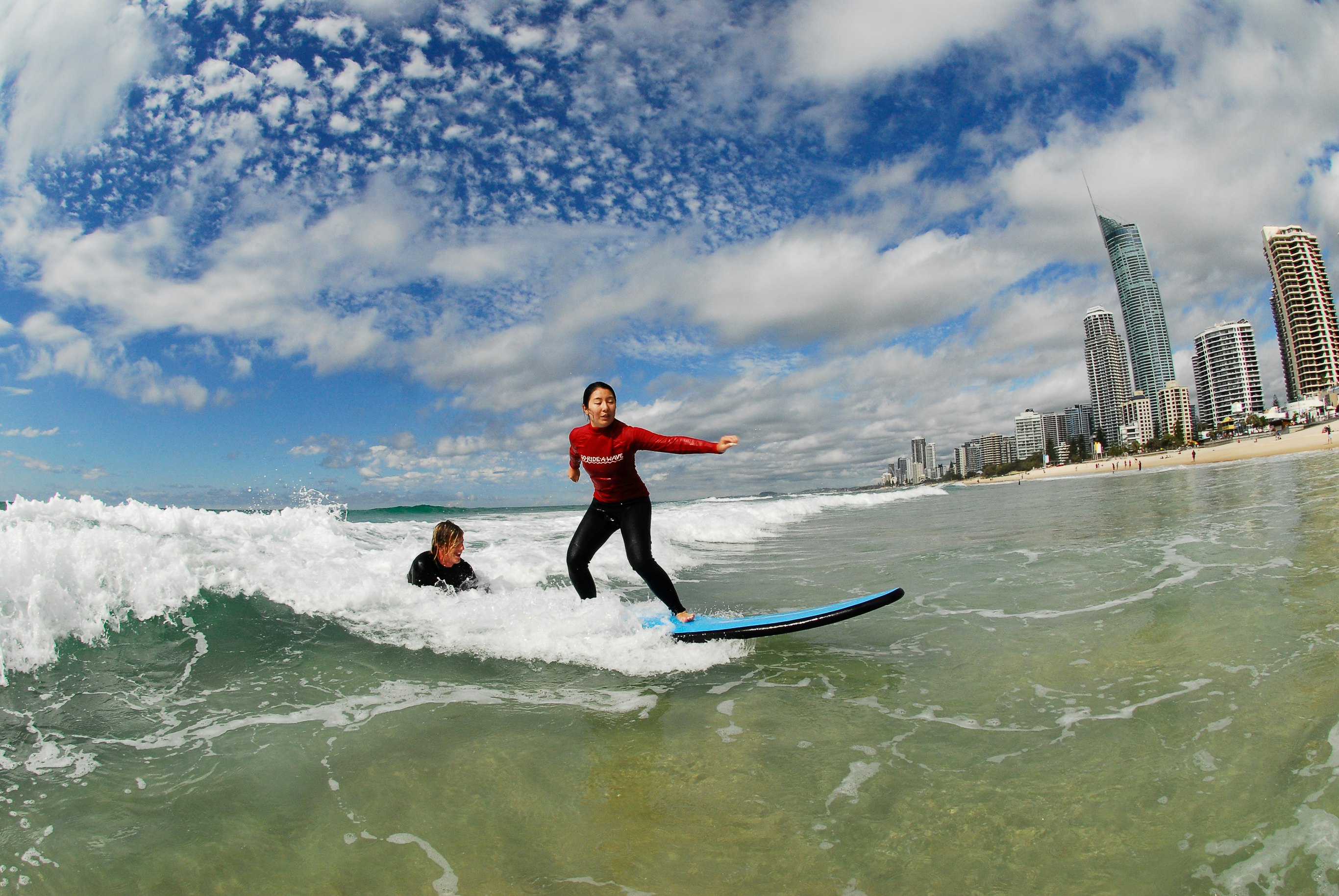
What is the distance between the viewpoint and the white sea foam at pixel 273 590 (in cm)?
532

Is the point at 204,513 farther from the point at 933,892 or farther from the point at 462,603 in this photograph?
the point at 933,892

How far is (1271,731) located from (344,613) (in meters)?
7.70

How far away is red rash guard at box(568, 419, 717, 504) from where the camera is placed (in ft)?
18.7

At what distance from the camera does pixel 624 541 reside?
19.6 feet

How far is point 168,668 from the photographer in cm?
507

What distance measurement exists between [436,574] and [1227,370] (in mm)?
207933

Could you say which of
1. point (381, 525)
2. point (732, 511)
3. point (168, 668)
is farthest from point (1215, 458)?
point (168, 668)

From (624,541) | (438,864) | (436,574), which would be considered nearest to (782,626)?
(624,541)

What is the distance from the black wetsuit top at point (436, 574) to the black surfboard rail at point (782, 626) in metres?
2.77

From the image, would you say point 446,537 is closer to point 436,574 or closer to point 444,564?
point 444,564

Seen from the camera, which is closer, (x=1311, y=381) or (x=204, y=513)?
(x=204, y=513)

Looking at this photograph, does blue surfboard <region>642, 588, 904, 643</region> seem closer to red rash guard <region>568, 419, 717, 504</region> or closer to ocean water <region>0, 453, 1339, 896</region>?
ocean water <region>0, 453, 1339, 896</region>

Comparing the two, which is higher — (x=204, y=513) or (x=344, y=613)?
(x=204, y=513)

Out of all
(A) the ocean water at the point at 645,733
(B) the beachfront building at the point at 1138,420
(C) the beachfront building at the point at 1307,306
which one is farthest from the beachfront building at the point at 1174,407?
(A) the ocean water at the point at 645,733
